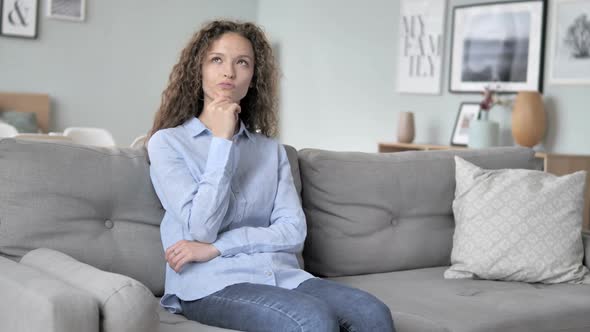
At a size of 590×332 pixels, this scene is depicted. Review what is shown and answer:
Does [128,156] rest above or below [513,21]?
below

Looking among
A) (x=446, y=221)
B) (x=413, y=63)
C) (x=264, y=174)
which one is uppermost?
(x=413, y=63)

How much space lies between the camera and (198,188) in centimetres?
206

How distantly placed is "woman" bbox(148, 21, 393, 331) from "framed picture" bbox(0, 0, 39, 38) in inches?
200

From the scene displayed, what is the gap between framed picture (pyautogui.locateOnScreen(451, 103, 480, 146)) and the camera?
18.7 ft

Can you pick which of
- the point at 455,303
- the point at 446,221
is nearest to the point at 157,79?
the point at 446,221

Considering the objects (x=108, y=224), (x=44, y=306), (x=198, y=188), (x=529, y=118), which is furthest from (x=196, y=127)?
(x=529, y=118)

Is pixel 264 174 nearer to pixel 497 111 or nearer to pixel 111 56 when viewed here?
pixel 497 111

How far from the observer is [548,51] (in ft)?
17.4

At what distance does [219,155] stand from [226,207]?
0.44ft

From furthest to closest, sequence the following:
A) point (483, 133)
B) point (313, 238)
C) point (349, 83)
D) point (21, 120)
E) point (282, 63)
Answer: point (282, 63), point (349, 83), point (21, 120), point (483, 133), point (313, 238)

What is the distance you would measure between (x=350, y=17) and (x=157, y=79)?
6.93ft

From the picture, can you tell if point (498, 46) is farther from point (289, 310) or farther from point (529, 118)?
point (289, 310)

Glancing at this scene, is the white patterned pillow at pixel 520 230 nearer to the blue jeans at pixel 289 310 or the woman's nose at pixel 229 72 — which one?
the blue jeans at pixel 289 310

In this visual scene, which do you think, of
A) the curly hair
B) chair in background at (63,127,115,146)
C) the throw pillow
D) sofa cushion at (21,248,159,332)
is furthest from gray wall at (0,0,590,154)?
sofa cushion at (21,248,159,332)
